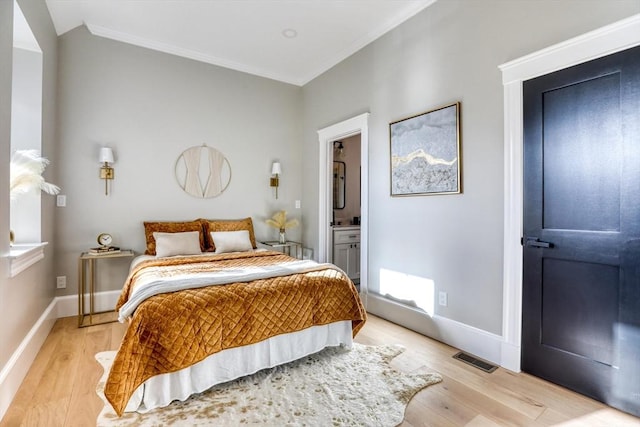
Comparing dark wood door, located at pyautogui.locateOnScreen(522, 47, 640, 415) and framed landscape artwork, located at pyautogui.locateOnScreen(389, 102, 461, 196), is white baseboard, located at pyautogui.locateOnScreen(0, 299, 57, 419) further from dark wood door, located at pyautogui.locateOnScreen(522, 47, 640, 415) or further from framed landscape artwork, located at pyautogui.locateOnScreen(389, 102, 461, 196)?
dark wood door, located at pyautogui.locateOnScreen(522, 47, 640, 415)

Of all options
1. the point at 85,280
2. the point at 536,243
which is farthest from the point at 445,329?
the point at 85,280

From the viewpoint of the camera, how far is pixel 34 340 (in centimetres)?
236

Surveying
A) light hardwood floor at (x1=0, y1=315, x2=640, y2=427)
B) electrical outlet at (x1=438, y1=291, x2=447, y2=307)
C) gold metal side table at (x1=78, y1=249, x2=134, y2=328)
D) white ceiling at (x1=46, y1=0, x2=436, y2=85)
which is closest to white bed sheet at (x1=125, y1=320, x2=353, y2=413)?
light hardwood floor at (x1=0, y1=315, x2=640, y2=427)

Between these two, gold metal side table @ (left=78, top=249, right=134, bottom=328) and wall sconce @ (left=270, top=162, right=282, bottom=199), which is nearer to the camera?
gold metal side table @ (left=78, top=249, right=134, bottom=328)

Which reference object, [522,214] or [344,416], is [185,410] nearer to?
[344,416]

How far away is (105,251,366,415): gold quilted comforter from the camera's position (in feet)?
5.50

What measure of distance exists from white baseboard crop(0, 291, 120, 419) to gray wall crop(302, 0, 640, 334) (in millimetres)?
2826

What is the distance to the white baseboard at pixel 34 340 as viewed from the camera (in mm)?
1771

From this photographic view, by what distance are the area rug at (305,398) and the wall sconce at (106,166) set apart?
188cm

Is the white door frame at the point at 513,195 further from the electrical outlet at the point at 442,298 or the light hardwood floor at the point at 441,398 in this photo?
the electrical outlet at the point at 442,298

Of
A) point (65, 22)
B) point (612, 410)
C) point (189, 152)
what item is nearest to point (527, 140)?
point (612, 410)

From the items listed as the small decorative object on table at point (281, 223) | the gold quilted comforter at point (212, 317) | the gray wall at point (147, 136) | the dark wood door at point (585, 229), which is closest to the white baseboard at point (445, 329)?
the dark wood door at point (585, 229)

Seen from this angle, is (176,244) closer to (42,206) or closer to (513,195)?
(42,206)

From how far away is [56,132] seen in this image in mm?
3135
